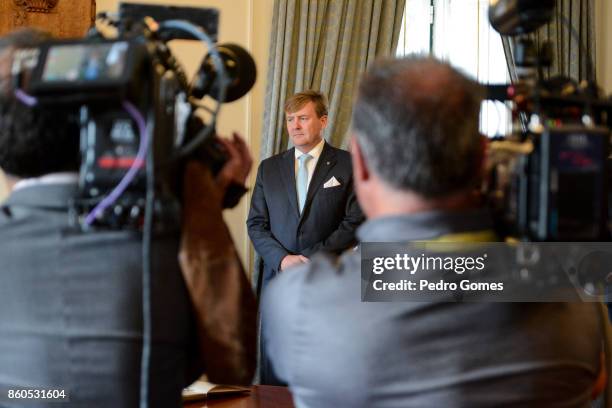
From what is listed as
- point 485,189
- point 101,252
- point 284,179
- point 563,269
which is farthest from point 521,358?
point 284,179

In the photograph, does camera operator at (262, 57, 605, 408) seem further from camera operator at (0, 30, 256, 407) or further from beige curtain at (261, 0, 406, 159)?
beige curtain at (261, 0, 406, 159)

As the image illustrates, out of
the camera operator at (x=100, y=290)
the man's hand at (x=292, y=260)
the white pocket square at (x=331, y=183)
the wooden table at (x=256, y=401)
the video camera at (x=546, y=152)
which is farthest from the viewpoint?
the white pocket square at (x=331, y=183)

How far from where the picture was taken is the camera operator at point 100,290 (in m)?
1.34

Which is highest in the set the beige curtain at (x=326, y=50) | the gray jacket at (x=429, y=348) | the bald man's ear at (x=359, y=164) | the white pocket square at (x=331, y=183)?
the beige curtain at (x=326, y=50)

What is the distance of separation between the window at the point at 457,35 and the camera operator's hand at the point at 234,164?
357cm

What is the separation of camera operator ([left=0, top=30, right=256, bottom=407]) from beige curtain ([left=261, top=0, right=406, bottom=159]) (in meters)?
3.15

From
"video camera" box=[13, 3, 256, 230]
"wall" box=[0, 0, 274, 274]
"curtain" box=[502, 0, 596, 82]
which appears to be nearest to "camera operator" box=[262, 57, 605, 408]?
"video camera" box=[13, 3, 256, 230]

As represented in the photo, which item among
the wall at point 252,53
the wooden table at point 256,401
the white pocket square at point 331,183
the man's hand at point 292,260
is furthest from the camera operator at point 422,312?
the wall at point 252,53

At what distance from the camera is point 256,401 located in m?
2.21

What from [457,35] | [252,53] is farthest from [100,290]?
[457,35]

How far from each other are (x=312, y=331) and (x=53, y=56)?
587 millimetres

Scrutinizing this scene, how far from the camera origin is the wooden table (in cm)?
216

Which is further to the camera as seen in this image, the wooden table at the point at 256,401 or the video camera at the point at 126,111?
the wooden table at the point at 256,401

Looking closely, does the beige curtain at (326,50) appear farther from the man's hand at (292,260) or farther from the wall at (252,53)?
the man's hand at (292,260)
